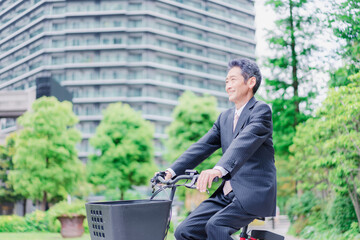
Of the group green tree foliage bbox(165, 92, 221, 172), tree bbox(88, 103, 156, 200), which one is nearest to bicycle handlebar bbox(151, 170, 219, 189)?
green tree foliage bbox(165, 92, 221, 172)

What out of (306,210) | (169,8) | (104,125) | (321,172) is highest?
(169,8)

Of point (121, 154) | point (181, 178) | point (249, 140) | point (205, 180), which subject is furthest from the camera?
point (121, 154)

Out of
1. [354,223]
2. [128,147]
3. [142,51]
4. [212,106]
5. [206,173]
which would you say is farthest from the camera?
[142,51]

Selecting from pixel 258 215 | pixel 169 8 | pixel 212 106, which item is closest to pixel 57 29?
pixel 169 8

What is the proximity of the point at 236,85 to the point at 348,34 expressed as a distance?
747 cm

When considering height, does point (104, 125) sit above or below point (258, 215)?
above

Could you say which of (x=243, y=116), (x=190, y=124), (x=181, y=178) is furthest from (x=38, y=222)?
(x=181, y=178)

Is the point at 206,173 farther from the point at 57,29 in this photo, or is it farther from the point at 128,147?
the point at 57,29

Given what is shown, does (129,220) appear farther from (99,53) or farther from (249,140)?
(99,53)

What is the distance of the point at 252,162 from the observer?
7.19 ft

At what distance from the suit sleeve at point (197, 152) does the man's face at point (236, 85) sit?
0.82 feet

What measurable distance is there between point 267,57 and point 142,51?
35.1 m

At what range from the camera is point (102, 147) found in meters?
22.1

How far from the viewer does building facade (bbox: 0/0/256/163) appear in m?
44.8
